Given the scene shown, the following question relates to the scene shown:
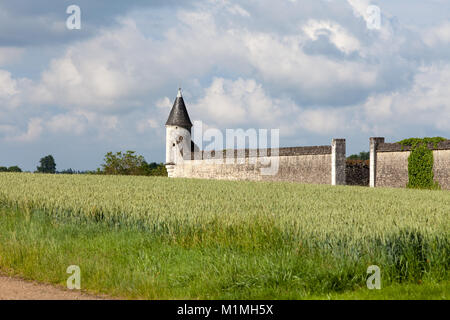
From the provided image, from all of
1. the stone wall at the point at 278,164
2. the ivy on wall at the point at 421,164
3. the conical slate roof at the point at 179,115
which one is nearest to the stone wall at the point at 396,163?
the ivy on wall at the point at 421,164

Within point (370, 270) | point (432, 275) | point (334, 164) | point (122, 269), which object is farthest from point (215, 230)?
point (334, 164)

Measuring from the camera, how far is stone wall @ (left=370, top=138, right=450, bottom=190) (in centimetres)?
2598

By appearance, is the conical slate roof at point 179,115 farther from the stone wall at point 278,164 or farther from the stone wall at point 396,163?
the stone wall at point 396,163

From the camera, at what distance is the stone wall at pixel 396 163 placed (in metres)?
26.0

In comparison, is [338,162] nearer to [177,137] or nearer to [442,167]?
[442,167]

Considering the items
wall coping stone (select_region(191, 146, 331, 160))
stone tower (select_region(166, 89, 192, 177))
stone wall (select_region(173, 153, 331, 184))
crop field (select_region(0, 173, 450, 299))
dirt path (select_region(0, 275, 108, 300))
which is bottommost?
dirt path (select_region(0, 275, 108, 300))

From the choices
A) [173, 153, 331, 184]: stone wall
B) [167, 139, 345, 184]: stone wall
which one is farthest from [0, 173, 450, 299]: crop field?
[173, 153, 331, 184]: stone wall

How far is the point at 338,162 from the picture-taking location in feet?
98.6

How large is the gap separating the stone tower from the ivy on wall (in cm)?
2082

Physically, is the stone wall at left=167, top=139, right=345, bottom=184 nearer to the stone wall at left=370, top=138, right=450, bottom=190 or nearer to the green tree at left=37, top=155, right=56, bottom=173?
the stone wall at left=370, top=138, right=450, bottom=190

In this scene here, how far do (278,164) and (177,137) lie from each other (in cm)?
1248
